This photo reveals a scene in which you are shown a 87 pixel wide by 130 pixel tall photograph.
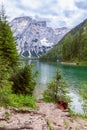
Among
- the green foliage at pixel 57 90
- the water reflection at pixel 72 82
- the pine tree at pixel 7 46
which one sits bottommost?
the water reflection at pixel 72 82

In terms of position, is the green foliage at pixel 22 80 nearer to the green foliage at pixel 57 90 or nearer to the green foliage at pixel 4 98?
the green foliage at pixel 57 90

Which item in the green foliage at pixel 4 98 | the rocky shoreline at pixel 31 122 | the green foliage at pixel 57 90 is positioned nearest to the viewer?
the rocky shoreline at pixel 31 122

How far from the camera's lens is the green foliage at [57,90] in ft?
118

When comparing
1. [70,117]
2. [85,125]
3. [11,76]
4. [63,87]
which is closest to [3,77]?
[11,76]

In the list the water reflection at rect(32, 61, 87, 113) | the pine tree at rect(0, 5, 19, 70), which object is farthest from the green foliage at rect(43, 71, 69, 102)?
the pine tree at rect(0, 5, 19, 70)

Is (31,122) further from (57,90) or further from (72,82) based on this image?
(72,82)

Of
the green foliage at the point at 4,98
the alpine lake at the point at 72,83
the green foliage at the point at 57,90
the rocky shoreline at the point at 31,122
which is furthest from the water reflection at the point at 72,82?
the rocky shoreline at the point at 31,122

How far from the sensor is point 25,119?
1977 centimetres

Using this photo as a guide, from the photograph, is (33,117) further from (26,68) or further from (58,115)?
(26,68)

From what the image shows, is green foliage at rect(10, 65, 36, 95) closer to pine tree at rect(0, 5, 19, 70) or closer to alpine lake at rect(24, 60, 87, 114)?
alpine lake at rect(24, 60, 87, 114)

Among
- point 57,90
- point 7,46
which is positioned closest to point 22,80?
point 57,90

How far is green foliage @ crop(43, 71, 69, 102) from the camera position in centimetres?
3596

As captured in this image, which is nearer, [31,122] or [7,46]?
[31,122]

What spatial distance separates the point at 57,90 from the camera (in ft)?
118
